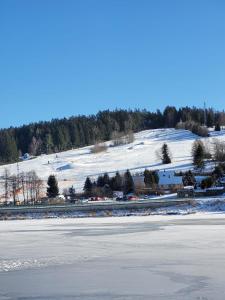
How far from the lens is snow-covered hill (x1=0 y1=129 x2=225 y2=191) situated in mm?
147375

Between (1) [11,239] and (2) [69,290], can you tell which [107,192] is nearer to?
(1) [11,239]

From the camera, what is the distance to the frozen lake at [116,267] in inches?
490

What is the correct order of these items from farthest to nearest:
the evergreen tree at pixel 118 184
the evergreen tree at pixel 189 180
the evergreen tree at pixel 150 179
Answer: the evergreen tree at pixel 118 184
the evergreen tree at pixel 150 179
the evergreen tree at pixel 189 180

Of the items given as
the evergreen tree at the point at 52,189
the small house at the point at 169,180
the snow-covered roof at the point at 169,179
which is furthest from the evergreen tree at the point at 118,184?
the evergreen tree at the point at 52,189

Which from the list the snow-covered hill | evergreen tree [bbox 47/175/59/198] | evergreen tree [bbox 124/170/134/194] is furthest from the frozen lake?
the snow-covered hill

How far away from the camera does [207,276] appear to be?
14.0 m

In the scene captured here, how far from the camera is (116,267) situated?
16.2 m

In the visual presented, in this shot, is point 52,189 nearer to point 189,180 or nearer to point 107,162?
point 189,180

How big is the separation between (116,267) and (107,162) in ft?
509

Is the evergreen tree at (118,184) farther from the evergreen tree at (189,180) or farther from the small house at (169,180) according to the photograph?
the evergreen tree at (189,180)

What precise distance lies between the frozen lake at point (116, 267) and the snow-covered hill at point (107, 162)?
331ft

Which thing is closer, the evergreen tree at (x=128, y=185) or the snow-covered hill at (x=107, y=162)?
the evergreen tree at (x=128, y=185)

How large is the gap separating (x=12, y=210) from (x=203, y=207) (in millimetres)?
19142

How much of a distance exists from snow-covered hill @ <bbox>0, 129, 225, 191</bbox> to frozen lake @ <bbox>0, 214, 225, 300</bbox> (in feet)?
331
